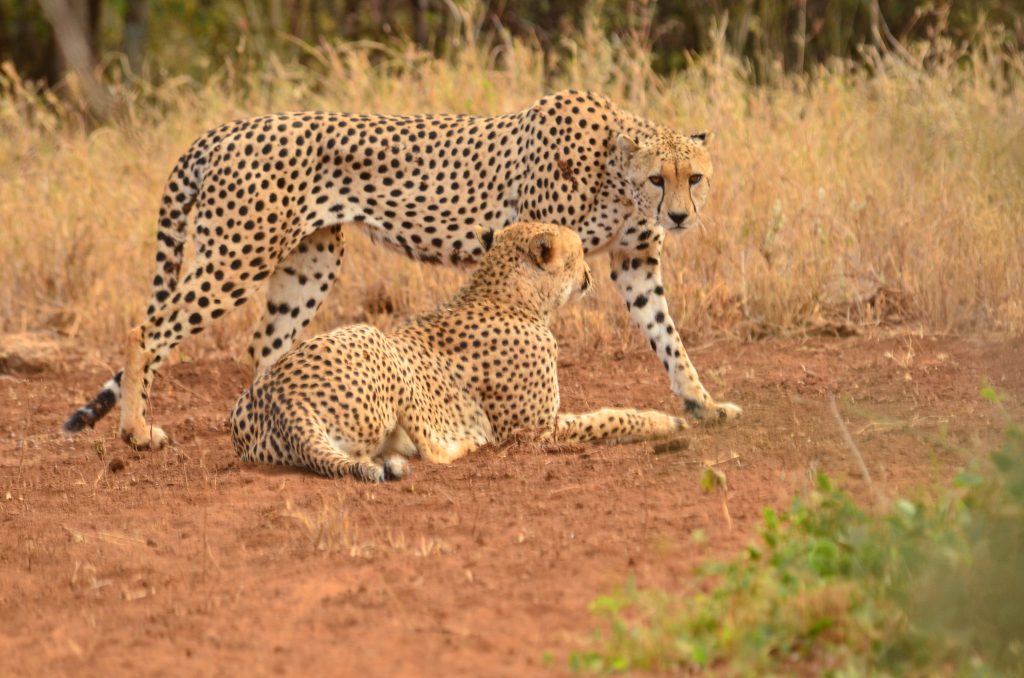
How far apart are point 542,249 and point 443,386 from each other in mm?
583

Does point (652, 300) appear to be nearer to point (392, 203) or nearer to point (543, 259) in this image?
point (543, 259)

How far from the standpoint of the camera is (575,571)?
3.37 m

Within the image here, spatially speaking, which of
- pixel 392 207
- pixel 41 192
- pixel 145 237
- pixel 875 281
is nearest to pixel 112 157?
pixel 41 192

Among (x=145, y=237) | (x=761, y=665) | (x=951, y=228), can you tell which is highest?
(x=761, y=665)

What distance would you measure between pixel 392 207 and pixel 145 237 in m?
2.73

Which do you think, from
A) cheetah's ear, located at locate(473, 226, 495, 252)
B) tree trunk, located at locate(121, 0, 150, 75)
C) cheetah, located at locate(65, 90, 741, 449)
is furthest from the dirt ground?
tree trunk, located at locate(121, 0, 150, 75)

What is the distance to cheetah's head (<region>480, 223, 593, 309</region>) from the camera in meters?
5.12

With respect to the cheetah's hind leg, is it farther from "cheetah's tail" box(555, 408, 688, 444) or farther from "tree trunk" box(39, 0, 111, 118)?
"tree trunk" box(39, 0, 111, 118)

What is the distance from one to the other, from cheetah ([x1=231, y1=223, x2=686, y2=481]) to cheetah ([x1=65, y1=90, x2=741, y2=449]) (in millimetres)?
346

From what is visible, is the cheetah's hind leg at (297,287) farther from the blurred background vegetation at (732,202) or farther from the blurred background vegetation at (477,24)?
the blurred background vegetation at (477,24)

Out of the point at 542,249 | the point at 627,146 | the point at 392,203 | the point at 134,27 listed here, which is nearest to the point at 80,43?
the point at 134,27

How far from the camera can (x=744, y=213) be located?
23.5 ft

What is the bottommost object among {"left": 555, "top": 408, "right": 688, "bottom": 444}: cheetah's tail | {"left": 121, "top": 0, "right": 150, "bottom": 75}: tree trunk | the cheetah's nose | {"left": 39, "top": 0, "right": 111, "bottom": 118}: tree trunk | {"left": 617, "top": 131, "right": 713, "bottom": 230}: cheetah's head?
{"left": 121, "top": 0, "right": 150, "bottom": 75}: tree trunk

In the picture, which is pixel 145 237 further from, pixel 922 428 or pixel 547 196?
pixel 922 428
